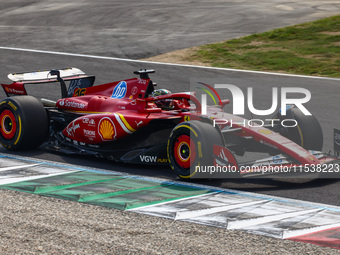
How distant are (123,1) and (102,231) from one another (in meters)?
24.6

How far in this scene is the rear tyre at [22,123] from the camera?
9.81 meters

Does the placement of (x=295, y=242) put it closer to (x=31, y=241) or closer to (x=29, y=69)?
(x=31, y=241)

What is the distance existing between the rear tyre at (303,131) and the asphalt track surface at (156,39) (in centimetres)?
98

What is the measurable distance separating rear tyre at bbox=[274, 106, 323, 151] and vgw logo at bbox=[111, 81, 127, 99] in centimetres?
240

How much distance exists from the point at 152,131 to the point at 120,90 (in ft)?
3.81

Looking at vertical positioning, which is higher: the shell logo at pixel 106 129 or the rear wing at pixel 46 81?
the rear wing at pixel 46 81

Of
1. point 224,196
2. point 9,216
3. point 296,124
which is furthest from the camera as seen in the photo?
point 296,124

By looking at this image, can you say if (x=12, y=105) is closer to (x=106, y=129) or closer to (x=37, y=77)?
(x=37, y=77)

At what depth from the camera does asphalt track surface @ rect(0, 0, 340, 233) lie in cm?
944

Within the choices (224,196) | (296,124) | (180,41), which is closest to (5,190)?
(224,196)

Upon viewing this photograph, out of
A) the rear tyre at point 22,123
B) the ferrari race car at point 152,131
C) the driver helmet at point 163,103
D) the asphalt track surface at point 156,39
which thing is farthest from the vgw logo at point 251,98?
the rear tyre at point 22,123

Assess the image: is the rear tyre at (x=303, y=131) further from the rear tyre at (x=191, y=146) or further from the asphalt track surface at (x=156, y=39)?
the rear tyre at (x=191, y=146)

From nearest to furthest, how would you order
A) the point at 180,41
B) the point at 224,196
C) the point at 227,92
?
the point at 224,196 < the point at 227,92 < the point at 180,41

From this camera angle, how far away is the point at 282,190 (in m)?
8.02
